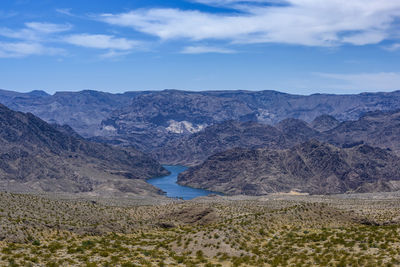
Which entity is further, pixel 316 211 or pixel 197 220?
pixel 197 220

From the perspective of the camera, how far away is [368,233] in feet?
161

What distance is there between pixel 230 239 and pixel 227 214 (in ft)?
92.3

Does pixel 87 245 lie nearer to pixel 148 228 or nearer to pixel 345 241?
pixel 148 228

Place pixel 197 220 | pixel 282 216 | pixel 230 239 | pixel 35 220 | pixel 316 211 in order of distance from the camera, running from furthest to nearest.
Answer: pixel 197 220
pixel 316 211
pixel 282 216
pixel 35 220
pixel 230 239

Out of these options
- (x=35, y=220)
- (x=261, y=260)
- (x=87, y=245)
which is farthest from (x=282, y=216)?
(x=35, y=220)

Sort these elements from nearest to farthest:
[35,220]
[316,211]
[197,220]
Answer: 1. [35,220]
2. [316,211]
3. [197,220]

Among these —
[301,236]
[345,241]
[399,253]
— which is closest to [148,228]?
[301,236]

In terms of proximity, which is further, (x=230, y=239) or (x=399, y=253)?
(x=230, y=239)

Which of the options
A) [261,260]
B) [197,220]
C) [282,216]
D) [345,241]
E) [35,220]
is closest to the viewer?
[261,260]

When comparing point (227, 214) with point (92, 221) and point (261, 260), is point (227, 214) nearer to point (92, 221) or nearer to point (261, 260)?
point (92, 221)

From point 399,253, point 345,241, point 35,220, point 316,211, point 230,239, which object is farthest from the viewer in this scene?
point 316,211

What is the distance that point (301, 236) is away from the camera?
53000 mm

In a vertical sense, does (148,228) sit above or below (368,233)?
below

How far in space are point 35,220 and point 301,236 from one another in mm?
33851
